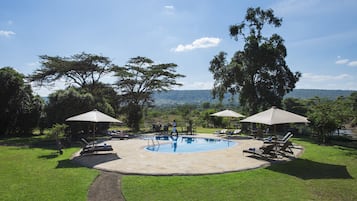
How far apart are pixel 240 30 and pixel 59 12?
17.7 metres

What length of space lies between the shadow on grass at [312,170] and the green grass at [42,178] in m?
7.01

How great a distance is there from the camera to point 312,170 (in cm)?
915

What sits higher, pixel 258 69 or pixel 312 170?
pixel 258 69

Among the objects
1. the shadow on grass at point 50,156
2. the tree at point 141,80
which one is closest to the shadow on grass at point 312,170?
the shadow on grass at point 50,156

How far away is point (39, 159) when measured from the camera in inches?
447

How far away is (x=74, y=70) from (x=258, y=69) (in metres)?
21.1

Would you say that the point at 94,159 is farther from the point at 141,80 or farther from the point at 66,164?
the point at 141,80

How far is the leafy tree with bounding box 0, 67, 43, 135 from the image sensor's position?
68.1 ft

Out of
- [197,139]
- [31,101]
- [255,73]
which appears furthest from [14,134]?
[255,73]

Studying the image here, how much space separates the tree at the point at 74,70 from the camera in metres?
27.3

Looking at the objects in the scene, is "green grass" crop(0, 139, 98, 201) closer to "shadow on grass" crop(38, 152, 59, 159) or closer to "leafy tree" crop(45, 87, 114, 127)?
"shadow on grass" crop(38, 152, 59, 159)

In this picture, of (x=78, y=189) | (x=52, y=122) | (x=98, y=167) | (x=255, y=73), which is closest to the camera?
(x=78, y=189)

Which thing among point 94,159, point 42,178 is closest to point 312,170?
point 94,159

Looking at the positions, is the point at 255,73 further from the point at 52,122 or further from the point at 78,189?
the point at 78,189
